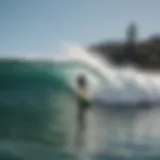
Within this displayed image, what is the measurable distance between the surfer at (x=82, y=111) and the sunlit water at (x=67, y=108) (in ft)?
0.06

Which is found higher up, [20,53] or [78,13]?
[78,13]

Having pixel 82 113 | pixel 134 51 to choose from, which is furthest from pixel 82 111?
pixel 134 51

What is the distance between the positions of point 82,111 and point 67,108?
0.19 ft

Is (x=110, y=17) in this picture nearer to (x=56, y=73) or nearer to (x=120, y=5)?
(x=120, y=5)

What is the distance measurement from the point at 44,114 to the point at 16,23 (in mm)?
369

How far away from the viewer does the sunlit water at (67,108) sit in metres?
1.29

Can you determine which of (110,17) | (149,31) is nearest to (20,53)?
(110,17)

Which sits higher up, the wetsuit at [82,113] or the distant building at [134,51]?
the distant building at [134,51]

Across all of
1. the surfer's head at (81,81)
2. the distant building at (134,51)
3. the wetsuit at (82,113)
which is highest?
the distant building at (134,51)

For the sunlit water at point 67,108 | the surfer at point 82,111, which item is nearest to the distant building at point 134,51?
the sunlit water at point 67,108

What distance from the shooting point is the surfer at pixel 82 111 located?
1.30 metres

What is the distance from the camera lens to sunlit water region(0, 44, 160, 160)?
1.29 metres

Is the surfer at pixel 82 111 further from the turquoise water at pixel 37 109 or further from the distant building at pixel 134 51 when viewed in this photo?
the distant building at pixel 134 51

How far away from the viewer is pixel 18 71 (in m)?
1.32
